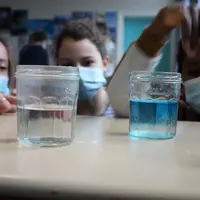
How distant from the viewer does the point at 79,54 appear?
122cm

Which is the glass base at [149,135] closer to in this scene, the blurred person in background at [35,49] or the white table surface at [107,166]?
the white table surface at [107,166]

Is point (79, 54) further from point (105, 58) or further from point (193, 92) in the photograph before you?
point (193, 92)

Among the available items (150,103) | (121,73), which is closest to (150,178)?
(150,103)

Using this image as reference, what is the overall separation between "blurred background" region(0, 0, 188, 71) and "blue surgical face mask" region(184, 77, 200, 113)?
1.96 meters

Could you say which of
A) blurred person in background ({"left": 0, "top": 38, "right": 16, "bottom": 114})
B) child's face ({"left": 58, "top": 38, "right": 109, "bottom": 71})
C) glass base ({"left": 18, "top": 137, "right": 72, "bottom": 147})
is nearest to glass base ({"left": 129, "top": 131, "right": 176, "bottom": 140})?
glass base ({"left": 18, "top": 137, "right": 72, "bottom": 147})

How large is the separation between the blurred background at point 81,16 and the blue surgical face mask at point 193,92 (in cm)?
196

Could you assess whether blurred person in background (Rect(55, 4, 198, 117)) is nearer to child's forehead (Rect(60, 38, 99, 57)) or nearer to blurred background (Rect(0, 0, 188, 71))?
child's forehead (Rect(60, 38, 99, 57))

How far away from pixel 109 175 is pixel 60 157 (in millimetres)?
82

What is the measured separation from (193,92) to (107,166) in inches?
21.0

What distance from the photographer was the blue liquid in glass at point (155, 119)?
0.51m

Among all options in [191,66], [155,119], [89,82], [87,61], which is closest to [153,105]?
[155,119]

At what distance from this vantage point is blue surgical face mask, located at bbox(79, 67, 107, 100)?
1090 millimetres

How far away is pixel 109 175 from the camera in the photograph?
0.30m

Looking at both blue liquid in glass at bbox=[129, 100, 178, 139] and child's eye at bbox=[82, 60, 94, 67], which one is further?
child's eye at bbox=[82, 60, 94, 67]
